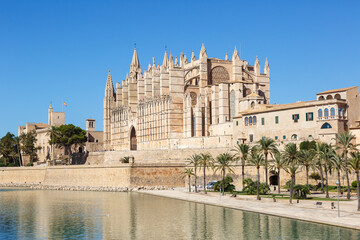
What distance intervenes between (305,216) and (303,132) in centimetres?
1947

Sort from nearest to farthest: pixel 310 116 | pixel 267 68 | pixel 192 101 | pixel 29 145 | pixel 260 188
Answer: pixel 260 188 < pixel 310 116 < pixel 267 68 < pixel 192 101 < pixel 29 145

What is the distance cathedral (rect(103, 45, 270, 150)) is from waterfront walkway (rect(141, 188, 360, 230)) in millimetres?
16707

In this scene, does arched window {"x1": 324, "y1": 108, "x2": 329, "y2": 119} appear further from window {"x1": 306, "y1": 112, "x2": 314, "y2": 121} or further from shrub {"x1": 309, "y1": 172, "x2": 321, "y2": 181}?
shrub {"x1": 309, "y1": 172, "x2": 321, "y2": 181}

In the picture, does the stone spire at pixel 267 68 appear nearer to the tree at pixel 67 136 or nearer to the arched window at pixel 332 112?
the arched window at pixel 332 112

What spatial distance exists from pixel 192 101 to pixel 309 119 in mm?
27241

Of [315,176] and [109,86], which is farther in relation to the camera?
[109,86]

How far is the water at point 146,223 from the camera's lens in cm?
2927

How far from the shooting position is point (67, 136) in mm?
88375

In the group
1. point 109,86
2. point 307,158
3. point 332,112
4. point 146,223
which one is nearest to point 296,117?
point 332,112

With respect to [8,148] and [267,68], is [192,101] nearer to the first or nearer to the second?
[267,68]

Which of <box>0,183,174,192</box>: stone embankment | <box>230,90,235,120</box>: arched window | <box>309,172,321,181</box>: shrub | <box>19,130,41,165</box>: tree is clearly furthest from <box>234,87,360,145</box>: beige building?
<box>19,130,41,165</box>: tree

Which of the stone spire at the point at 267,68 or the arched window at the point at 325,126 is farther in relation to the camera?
the stone spire at the point at 267,68

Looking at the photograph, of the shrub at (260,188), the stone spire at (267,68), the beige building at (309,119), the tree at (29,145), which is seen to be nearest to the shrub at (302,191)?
the shrub at (260,188)

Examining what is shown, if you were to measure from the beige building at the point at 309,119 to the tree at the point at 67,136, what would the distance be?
39826 mm
